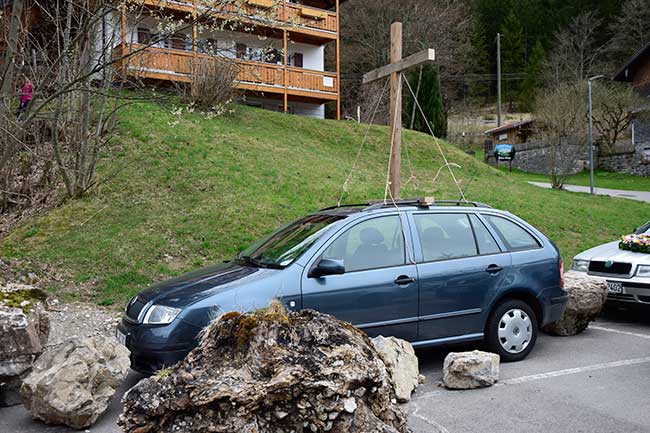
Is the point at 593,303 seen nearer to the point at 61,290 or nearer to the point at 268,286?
the point at 268,286

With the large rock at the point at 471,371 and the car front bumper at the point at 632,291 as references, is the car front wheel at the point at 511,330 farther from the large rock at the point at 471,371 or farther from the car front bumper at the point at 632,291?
the car front bumper at the point at 632,291

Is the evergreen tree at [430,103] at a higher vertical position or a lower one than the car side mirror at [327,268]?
higher

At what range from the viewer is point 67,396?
14.2ft

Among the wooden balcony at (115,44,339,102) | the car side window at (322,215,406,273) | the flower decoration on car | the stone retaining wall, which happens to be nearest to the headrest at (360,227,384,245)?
the car side window at (322,215,406,273)

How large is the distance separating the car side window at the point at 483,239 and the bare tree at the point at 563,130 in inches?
740

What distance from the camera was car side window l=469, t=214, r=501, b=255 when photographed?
19.7ft

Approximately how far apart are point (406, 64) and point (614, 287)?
160 inches

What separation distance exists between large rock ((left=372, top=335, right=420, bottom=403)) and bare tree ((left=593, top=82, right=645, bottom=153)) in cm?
3502

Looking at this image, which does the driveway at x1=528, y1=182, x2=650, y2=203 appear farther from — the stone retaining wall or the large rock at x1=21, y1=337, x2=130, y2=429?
the large rock at x1=21, y1=337, x2=130, y2=429

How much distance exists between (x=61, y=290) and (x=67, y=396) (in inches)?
168

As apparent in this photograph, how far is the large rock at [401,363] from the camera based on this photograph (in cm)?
480

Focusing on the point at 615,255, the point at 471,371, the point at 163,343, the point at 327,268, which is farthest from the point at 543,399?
the point at 615,255

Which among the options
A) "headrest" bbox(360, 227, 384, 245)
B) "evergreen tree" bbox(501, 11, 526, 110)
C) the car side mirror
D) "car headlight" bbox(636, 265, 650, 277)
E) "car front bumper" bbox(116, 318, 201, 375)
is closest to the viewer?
"car front bumper" bbox(116, 318, 201, 375)

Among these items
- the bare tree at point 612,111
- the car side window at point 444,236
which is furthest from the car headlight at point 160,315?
the bare tree at point 612,111
